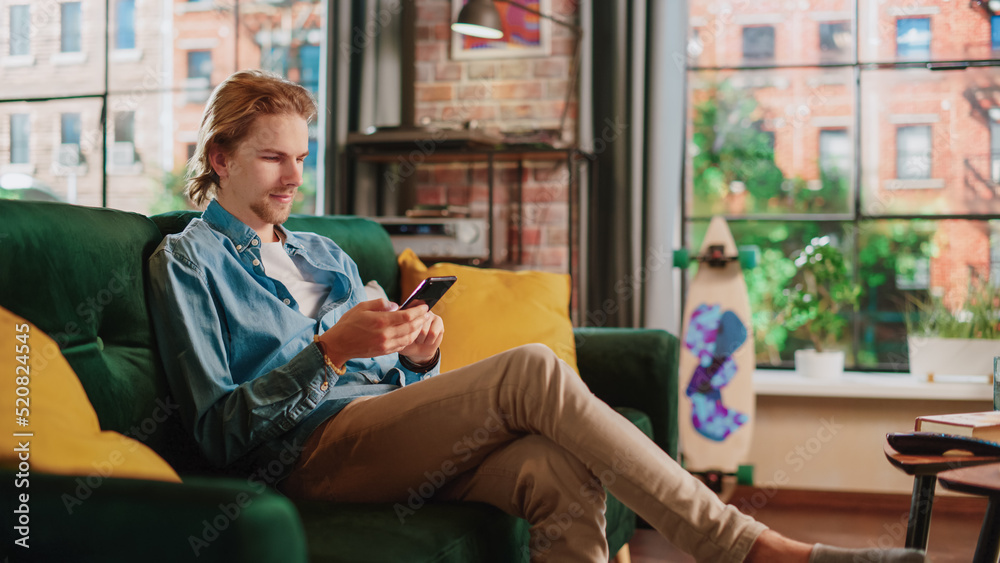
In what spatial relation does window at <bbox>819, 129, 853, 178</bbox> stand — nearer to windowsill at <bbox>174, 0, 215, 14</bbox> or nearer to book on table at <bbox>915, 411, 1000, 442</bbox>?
book on table at <bbox>915, 411, 1000, 442</bbox>

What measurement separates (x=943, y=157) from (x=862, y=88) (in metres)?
0.40

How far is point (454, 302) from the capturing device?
205cm

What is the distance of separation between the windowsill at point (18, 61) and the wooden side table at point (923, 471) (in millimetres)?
4633

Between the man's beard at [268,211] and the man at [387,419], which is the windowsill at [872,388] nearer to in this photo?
the man at [387,419]

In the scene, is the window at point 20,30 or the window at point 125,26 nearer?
the window at point 125,26

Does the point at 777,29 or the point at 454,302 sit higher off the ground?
the point at 777,29

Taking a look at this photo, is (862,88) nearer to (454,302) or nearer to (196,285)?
(454,302)

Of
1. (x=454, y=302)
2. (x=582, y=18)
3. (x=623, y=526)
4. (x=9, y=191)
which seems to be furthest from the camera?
(x=9, y=191)

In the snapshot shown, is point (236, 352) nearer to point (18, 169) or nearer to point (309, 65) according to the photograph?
point (309, 65)

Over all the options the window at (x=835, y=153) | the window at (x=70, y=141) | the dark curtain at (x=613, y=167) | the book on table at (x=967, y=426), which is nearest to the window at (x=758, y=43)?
the window at (x=835, y=153)

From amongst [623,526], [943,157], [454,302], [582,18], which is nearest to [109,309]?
[454,302]

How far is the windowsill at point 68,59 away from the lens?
4324mm

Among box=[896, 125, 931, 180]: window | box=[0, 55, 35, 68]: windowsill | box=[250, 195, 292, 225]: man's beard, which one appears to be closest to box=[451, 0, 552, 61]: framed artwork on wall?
box=[896, 125, 931, 180]: window

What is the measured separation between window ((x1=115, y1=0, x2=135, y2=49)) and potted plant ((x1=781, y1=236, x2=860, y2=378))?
3.41 meters
